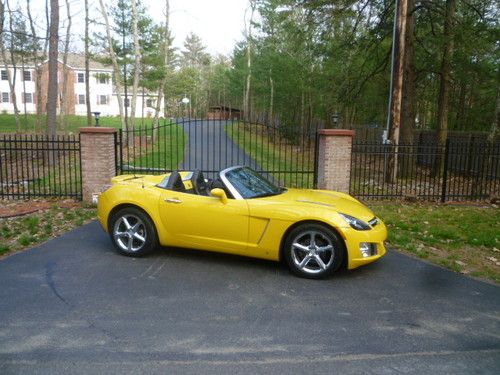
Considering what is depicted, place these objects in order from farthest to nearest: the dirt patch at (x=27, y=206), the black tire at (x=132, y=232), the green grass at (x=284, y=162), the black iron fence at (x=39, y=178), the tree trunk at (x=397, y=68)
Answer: the tree trunk at (x=397, y=68) → the green grass at (x=284, y=162) → the black iron fence at (x=39, y=178) → the dirt patch at (x=27, y=206) → the black tire at (x=132, y=232)

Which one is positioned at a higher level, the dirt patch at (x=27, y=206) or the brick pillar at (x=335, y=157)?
the brick pillar at (x=335, y=157)

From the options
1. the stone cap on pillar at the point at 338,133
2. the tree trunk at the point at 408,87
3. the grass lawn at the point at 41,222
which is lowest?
the grass lawn at the point at 41,222

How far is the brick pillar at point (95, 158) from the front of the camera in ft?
33.1

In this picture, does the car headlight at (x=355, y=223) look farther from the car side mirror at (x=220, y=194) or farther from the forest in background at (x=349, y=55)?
the forest in background at (x=349, y=55)

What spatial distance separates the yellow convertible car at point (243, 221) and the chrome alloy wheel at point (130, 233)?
0.5 inches

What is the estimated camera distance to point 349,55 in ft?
57.5

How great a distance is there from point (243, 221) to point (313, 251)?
0.96m

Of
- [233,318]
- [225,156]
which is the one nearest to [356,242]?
[233,318]

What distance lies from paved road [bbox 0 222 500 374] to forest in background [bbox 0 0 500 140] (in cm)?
596

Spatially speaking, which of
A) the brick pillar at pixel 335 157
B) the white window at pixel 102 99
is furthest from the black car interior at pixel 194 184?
the white window at pixel 102 99

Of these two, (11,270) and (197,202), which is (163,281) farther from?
(11,270)

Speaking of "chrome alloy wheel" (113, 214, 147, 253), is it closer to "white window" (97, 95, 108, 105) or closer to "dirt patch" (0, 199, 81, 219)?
"dirt patch" (0, 199, 81, 219)

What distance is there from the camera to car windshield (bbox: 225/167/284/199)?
614cm

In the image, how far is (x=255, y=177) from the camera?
682 cm
